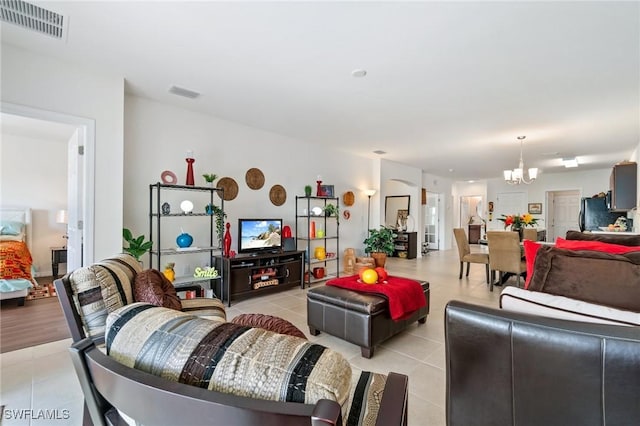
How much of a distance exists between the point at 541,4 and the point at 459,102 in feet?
5.44

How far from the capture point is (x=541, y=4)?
1894 millimetres

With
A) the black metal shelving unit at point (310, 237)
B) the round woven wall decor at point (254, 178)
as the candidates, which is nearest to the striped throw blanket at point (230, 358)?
the round woven wall decor at point (254, 178)

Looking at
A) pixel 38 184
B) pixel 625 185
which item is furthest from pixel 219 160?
pixel 625 185

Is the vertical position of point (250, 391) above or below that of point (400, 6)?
below

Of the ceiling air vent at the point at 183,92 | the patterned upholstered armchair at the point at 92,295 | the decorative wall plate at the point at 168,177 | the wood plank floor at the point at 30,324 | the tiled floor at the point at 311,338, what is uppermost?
the ceiling air vent at the point at 183,92

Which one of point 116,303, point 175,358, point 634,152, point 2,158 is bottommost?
point 116,303

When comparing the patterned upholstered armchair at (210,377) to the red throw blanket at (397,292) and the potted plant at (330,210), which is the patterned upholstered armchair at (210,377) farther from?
the potted plant at (330,210)

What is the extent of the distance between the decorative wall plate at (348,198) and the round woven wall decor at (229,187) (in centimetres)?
262

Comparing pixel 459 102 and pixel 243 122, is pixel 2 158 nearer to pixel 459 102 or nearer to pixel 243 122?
pixel 243 122

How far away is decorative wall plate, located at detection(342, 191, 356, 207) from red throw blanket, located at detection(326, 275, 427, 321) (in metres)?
3.32

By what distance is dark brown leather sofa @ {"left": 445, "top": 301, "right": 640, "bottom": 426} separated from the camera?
80cm

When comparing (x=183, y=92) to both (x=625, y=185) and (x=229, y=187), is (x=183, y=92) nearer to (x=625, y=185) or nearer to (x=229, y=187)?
(x=229, y=187)

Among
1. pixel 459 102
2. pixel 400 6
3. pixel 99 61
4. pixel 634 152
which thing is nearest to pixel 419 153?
pixel 459 102

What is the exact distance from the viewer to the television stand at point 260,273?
13.0ft
